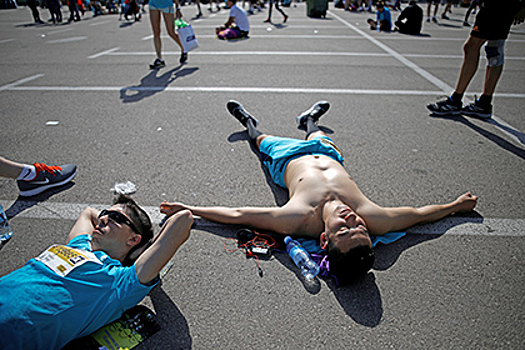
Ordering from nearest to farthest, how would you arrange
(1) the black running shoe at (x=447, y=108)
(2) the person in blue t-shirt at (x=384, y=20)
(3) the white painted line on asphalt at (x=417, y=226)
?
(3) the white painted line on asphalt at (x=417, y=226) → (1) the black running shoe at (x=447, y=108) → (2) the person in blue t-shirt at (x=384, y=20)

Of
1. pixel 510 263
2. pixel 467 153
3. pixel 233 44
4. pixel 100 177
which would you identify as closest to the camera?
pixel 510 263

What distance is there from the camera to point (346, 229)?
2455 mm

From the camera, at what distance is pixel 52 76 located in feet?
22.8

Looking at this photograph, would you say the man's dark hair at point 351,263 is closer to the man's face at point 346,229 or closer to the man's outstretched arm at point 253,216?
the man's face at point 346,229

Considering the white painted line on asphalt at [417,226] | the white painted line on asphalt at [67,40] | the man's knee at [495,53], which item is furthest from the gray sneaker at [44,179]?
the white painted line on asphalt at [67,40]

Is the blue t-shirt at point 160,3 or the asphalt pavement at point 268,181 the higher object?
the blue t-shirt at point 160,3

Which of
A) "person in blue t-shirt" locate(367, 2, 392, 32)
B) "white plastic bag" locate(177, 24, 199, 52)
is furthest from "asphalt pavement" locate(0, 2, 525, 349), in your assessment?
"person in blue t-shirt" locate(367, 2, 392, 32)

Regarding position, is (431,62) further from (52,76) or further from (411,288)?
(52,76)

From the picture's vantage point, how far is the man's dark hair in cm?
231

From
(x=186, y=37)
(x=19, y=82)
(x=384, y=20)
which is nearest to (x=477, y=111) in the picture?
(x=186, y=37)

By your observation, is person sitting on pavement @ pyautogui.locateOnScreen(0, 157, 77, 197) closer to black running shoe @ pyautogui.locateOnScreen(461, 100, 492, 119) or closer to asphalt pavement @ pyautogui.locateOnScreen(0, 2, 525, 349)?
asphalt pavement @ pyautogui.locateOnScreen(0, 2, 525, 349)

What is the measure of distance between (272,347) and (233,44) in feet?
31.6

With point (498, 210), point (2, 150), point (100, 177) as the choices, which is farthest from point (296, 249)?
point (2, 150)

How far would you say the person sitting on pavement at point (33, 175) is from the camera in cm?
316
